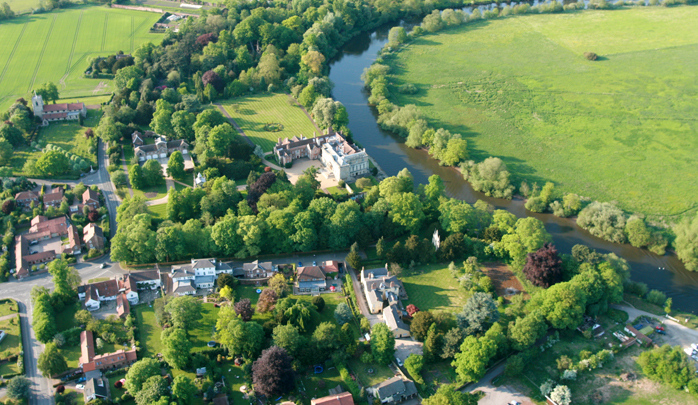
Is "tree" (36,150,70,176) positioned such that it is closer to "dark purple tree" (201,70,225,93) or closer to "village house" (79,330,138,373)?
"dark purple tree" (201,70,225,93)

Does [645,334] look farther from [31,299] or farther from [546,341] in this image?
[31,299]

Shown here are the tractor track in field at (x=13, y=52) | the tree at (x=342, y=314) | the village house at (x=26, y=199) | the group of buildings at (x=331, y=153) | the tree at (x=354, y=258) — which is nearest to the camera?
the tree at (x=342, y=314)

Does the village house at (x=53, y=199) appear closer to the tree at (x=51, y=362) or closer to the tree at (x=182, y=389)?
the tree at (x=51, y=362)

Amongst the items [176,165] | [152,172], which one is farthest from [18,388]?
[176,165]

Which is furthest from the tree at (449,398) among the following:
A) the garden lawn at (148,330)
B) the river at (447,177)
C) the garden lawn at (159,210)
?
the garden lawn at (159,210)

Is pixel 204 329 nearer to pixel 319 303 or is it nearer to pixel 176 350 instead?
pixel 176 350

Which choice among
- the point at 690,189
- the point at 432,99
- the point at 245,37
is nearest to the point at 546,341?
the point at 690,189
